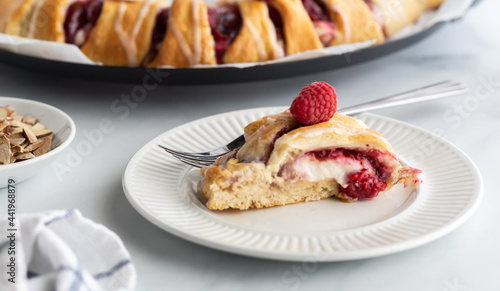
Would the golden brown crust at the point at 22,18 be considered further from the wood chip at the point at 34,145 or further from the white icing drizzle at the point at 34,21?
the wood chip at the point at 34,145

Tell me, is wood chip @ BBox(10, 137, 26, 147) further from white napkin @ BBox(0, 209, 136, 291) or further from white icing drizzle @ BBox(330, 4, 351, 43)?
white icing drizzle @ BBox(330, 4, 351, 43)

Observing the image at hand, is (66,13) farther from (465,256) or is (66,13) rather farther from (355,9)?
(465,256)

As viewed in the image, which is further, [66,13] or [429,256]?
[66,13]

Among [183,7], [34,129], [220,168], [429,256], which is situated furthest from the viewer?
[183,7]

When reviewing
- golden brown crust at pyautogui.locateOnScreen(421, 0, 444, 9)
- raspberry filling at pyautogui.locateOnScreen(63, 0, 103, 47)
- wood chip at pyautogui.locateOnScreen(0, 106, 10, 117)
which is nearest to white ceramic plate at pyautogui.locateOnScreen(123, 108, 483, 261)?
wood chip at pyautogui.locateOnScreen(0, 106, 10, 117)

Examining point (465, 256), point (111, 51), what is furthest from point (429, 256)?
point (111, 51)

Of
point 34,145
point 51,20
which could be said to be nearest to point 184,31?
point 51,20

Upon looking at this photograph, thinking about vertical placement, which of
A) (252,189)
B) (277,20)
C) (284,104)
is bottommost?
(284,104)

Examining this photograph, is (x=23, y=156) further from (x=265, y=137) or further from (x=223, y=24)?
(x=223, y=24)
